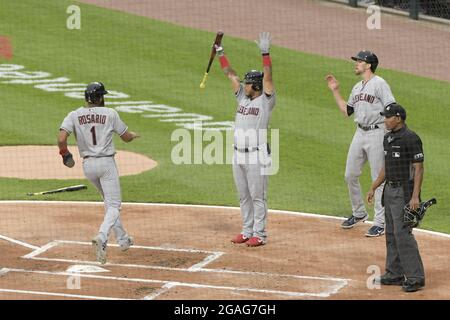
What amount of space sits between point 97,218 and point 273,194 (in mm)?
2770

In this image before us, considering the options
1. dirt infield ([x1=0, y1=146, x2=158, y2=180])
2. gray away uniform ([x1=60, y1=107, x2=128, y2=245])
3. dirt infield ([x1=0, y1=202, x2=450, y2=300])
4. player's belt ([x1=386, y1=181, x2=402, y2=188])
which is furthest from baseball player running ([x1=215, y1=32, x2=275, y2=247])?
dirt infield ([x1=0, y1=146, x2=158, y2=180])

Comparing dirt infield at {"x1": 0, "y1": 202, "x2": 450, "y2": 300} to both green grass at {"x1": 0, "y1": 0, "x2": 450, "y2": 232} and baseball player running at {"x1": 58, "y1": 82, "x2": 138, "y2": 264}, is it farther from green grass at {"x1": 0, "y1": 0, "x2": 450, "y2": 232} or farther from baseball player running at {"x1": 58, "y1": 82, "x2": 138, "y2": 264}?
green grass at {"x1": 0, "y1": 0, "x2": 450, "y2": 232}

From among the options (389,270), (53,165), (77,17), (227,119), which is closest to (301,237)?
(389,270)

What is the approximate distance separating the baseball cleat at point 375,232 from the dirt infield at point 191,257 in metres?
0.10

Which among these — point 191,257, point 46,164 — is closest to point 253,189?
point 191,257

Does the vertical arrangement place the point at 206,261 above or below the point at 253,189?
below

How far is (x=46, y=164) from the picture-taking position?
63.9 ft

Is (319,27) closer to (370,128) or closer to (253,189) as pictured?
(370,128)

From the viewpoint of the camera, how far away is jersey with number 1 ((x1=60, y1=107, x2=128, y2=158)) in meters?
13.9

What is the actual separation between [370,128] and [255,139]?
151cm

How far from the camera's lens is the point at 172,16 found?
29.5 meters

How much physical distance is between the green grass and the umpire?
2673 mm

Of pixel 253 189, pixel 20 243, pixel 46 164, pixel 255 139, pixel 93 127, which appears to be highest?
pixel 93 127

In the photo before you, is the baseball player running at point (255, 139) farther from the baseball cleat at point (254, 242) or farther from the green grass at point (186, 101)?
the green grass at point (186, 101)
